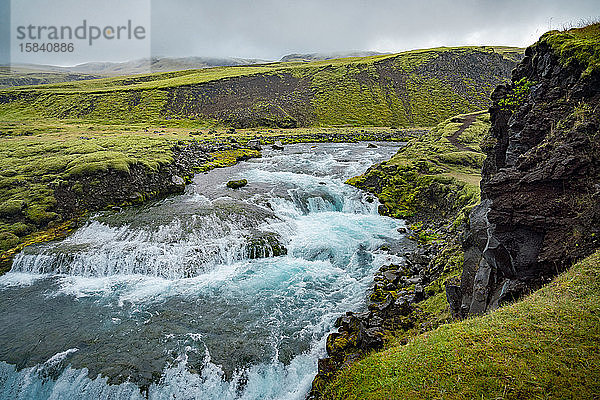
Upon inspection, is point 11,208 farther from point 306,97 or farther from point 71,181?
point 306,97

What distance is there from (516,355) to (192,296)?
55.9ft

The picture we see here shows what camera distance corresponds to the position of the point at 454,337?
9844 millimetres

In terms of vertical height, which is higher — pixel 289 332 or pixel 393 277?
pixel 393 277

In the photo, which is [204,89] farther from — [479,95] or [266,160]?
[479,95]

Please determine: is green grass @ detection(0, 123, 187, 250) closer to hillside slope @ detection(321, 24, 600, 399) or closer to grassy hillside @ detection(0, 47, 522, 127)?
hillside slope @ detection(321, 24, 600, 399)

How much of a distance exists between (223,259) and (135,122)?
306ft

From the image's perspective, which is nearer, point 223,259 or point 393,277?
point 393,277

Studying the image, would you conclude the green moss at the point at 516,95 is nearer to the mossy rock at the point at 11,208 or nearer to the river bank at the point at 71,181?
the river bank at the point at 71,181

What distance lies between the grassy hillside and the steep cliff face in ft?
300

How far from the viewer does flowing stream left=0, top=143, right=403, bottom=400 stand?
561 inches

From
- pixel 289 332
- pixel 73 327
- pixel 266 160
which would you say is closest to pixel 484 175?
pixel 289 332

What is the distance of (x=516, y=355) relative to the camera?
8055mm

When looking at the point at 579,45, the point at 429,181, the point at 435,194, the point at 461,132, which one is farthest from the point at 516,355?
the point at 461,132

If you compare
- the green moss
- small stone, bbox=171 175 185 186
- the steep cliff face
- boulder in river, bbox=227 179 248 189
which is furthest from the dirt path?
small stone, bbox=171 175 185 186
